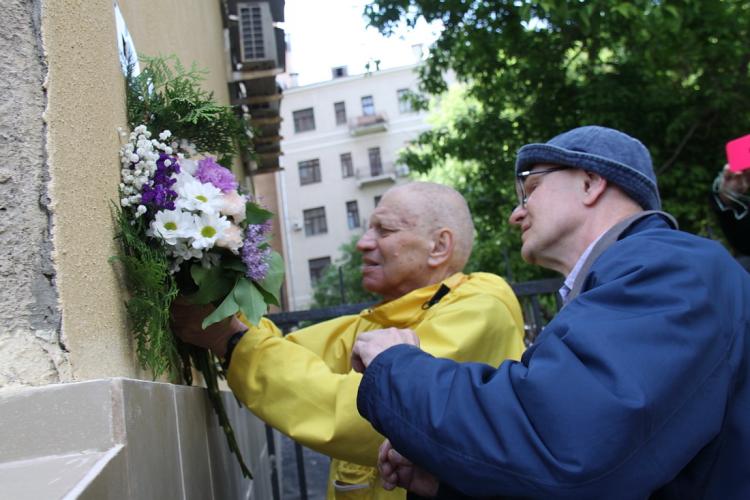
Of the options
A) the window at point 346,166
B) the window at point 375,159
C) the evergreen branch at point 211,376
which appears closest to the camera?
the evergreen branch at point 211,376

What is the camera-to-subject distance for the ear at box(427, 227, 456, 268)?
2.80 m

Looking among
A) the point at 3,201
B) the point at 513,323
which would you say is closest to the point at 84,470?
the point at 3,201

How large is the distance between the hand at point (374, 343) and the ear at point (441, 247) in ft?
3.39

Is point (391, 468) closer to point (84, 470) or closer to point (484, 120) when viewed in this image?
point (84, 470)

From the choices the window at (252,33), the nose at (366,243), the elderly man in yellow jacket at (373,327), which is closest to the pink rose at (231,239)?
the elderly man in yellow jacket at (373,327)

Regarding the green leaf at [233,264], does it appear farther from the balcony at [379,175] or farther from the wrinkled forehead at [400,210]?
the balcony at [379,175]

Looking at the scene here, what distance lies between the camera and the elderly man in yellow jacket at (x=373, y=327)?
82.5 inches

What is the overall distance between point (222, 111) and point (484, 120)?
7545 millimetres

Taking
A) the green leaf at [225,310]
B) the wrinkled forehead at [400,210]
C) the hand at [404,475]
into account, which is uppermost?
the wrinkled forehead at [400,210]

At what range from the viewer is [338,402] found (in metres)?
2.07

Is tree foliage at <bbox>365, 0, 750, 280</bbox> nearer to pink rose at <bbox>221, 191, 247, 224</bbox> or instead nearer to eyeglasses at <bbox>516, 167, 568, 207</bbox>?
eyeglasses at <bbox>516, 167, 568, 207</bbox>

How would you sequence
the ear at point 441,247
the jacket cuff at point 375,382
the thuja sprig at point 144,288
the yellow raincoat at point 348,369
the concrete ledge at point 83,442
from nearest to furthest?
1. the concrete ledge at point 83,442
2. the jacket cuff at point 375,382
3. the thuja sprig at point 144,288
4. the yellow raincoat at point 348,369
5. the ear at point 441,247

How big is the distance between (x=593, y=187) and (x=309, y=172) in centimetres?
3704

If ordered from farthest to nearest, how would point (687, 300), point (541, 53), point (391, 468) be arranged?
point (541, 53)
point (391, 468)
point (687, 300)
